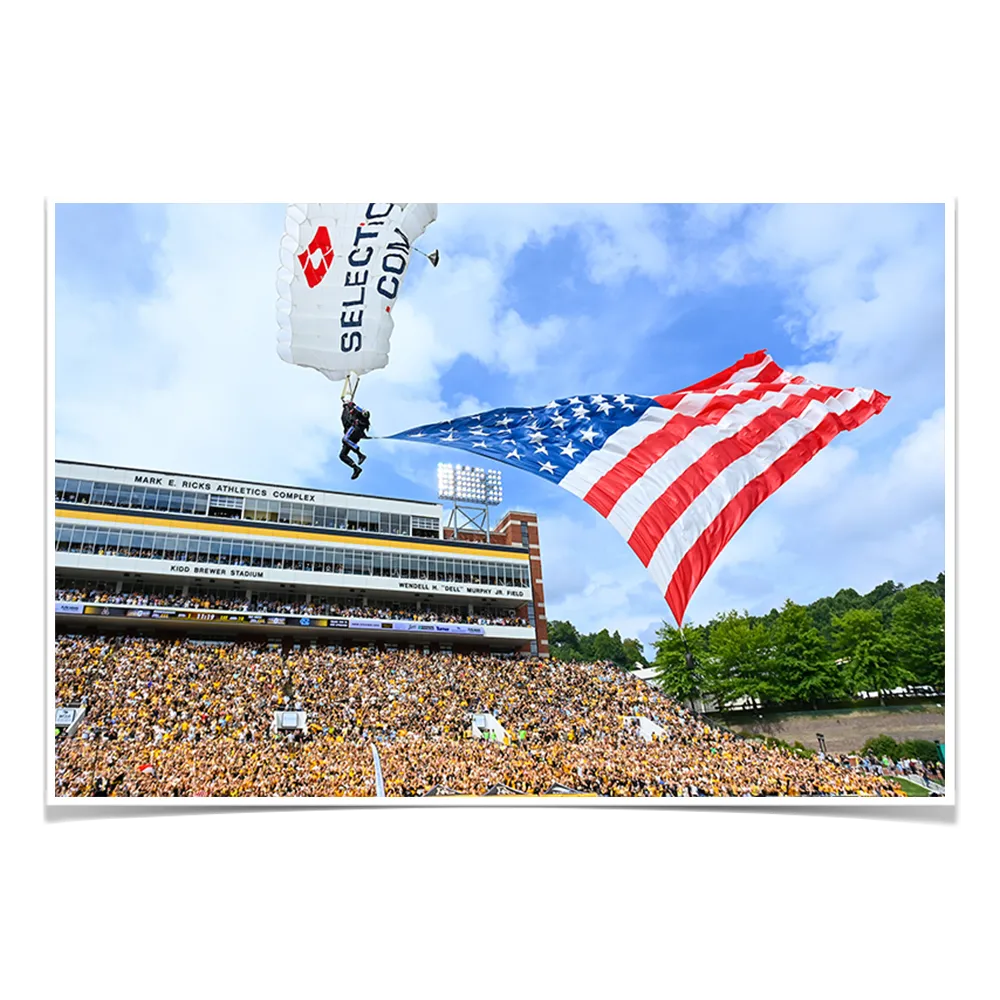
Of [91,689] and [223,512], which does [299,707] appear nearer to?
[91,689]

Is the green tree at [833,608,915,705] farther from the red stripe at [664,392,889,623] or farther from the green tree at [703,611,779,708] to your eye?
the red stripe at [664,392,889,623]

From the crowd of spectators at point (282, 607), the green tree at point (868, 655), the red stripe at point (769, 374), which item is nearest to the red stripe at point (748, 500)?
the red stripe at point (769, 374)

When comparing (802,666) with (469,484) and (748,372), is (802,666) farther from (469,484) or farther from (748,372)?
(748,372)

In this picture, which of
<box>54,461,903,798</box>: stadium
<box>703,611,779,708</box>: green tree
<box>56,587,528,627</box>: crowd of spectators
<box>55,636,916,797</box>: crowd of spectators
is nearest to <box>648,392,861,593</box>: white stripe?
<box>54,461,903,798</box>: stadium

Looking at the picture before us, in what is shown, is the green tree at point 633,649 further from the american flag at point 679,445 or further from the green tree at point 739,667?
the american flag at point 679,445
